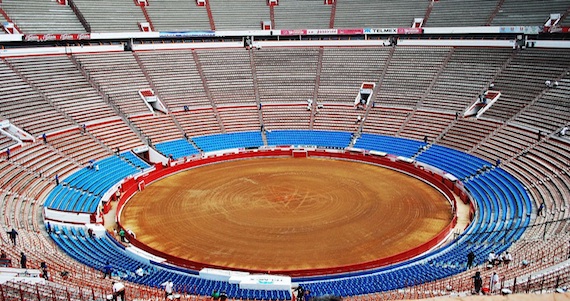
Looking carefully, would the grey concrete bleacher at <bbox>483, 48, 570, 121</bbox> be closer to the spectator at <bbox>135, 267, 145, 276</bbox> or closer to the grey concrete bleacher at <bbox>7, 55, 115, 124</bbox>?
the spectator at <bbox>135, 267, 145, 276</bbox>

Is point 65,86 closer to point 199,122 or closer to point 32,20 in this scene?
point 32,20

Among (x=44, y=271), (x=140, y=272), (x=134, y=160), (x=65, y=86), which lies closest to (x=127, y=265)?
(x=140, y=272)

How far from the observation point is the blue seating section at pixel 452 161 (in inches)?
1420

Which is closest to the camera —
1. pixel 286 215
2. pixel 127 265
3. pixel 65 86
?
pixel 127 265

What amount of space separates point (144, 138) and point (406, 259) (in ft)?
89.7

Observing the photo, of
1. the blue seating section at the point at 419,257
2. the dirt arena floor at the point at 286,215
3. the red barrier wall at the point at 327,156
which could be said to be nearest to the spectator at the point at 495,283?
the blue seating section at the point at 419,257

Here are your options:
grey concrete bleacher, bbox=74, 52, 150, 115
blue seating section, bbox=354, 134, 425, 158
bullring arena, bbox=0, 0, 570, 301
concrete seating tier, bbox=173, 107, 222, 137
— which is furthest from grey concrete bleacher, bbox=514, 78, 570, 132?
grey concrete bleacher, bbox=74, 52, 150, 115

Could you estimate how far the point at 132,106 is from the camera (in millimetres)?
46156

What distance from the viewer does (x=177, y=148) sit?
142 feet

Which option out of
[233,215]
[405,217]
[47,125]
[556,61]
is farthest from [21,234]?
[556,61]

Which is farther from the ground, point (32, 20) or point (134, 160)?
point (32, 20)

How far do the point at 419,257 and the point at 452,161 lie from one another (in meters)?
15.4

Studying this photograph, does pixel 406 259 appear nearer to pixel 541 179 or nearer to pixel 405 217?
pixel 405 217

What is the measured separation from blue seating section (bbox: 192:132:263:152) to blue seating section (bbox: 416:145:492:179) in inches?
608
